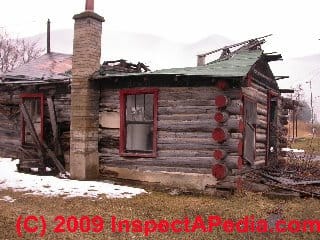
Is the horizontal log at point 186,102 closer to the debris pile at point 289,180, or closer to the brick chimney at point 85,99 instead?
the brick chimney at point 85,99

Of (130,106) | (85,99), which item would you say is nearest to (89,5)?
(85,99)

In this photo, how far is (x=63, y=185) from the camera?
11.5 meters

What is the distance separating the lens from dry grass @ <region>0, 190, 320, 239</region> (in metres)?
7.20

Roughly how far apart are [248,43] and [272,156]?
439 cm

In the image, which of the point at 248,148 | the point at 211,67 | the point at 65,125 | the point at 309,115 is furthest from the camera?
the point at 309,115

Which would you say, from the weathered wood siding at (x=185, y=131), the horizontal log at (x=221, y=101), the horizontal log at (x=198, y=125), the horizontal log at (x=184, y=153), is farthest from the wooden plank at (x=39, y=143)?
the horizontal log at (x=221, y=101)

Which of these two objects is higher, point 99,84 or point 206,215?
point 99,84

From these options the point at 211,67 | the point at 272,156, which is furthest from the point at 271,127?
the point at 211,67

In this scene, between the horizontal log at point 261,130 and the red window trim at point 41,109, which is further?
the red window trim at point 41,109

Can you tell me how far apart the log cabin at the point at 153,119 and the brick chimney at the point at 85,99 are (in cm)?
3

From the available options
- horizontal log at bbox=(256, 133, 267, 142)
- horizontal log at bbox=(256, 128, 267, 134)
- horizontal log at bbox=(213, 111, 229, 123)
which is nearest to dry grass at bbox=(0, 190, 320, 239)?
horizontal log at bbox=(213, 111, 229, 123)

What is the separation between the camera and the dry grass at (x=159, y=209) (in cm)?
720

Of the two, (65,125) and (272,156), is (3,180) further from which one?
(272,156)

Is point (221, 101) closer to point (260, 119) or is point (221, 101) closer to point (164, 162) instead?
point (164, 162)
